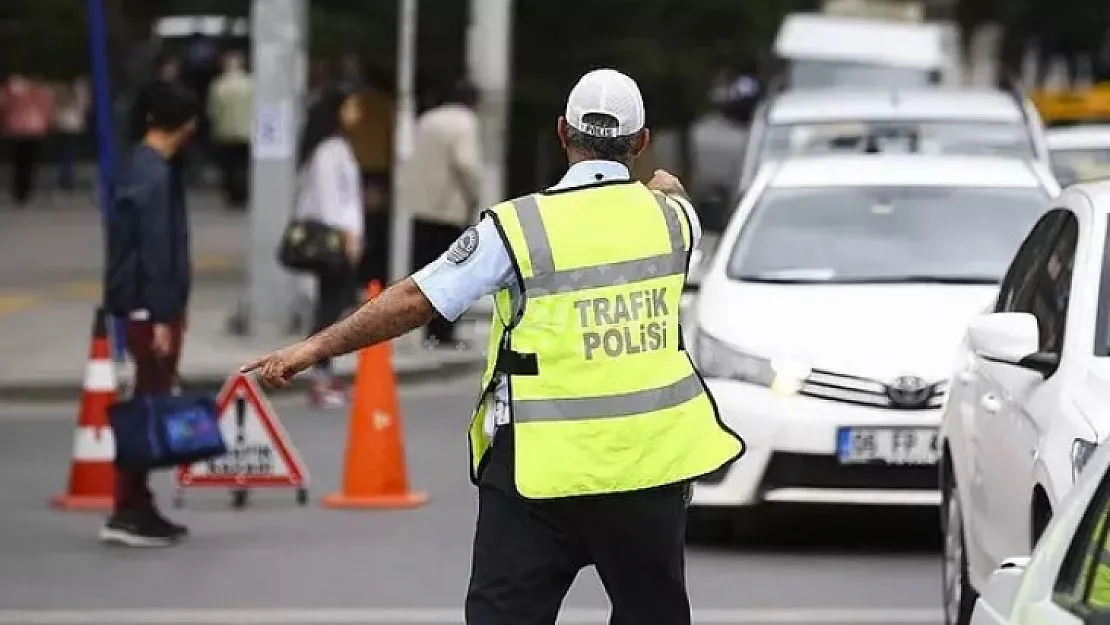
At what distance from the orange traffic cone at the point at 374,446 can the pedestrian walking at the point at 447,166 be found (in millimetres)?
5936

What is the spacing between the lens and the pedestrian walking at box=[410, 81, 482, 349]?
58.3ft

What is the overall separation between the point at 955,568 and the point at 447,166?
9.68 metres

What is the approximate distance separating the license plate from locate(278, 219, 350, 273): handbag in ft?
20.3

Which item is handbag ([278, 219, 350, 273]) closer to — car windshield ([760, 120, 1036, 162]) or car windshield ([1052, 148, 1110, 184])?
car windshield ([760, 120, 1036, 162])

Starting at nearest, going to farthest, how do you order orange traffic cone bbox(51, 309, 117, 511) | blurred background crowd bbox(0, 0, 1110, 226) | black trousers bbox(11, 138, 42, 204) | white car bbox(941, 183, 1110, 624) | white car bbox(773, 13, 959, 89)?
white car bbox(941, 183, 1110, 624) → orange traffic cone bbox(51, 309, 117, 511) → blurred background crowd bbox(0, 0, 1110, 226) → white car bbox(773, 13, 959, 89) → black trousers bbox(11, 138, 42, 204)

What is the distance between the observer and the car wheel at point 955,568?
8.23 metres

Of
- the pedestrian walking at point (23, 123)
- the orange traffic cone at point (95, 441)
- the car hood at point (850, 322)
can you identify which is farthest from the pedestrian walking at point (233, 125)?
the car hood at point (850, 322)

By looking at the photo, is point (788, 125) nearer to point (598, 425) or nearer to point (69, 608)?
point (69, 608)

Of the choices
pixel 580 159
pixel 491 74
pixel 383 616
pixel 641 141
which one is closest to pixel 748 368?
pixel 383 616

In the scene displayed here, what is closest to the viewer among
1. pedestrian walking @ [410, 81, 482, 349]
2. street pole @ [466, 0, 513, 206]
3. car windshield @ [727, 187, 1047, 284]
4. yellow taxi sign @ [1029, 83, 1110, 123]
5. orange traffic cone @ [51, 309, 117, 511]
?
car windshield @ [727, 187, 1047, 284]

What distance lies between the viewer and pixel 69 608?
9.48 metres

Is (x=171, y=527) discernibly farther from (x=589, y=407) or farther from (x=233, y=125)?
(x=233, y=125)

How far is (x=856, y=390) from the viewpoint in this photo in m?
10.1

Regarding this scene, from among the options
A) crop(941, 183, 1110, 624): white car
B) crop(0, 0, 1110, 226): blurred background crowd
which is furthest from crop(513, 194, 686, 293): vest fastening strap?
crop(0, 0, 1110, 226): blurred background crowd
